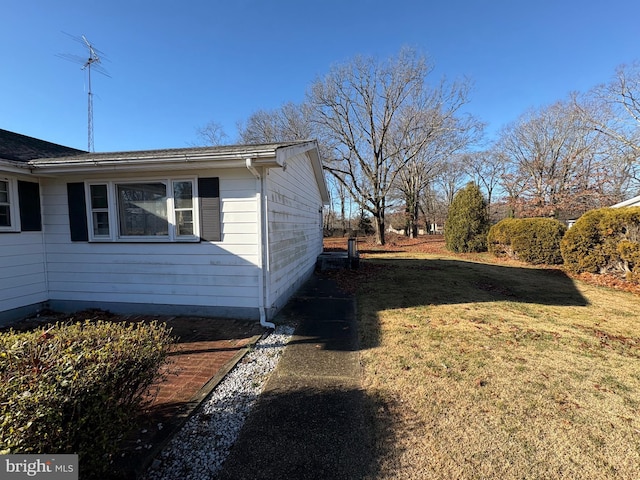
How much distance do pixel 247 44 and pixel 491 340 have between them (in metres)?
13.8

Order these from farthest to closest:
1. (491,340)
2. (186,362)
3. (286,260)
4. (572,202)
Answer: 1. (572,202)
2. (286,260)
3. (491,340)
4. (186,362)

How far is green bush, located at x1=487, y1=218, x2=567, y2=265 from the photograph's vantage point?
1160cm

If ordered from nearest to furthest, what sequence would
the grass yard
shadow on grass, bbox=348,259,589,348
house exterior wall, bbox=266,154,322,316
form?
the grass yard
house exterior wall, bbox=266,154,322,316
shadow on grass, bbox=348,259,589,348

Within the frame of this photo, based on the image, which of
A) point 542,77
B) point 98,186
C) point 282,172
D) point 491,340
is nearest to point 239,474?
point 491,340

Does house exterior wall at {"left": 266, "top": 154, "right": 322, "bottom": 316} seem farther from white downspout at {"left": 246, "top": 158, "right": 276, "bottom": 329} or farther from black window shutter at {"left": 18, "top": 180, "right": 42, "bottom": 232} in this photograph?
black window shutter at {"left": 18, "top": 180, "right": 42, "bottom": 232}

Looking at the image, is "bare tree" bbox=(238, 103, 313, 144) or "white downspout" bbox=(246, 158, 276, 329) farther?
"bare tree" bbox=(238, 103, 313, 144)

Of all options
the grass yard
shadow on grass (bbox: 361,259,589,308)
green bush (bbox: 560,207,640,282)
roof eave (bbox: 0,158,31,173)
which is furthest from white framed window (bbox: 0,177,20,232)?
green bush (bbox: 560,207,640,282)

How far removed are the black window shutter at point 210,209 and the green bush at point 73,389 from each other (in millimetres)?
3099

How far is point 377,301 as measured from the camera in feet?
22.7

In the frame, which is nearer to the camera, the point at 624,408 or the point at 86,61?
the point at 624,408

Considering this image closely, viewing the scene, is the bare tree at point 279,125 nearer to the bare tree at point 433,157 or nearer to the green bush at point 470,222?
the bare tree at point 433,157

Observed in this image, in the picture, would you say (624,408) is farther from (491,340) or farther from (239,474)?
(239,474)

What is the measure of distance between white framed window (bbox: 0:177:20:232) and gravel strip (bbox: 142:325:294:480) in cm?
532

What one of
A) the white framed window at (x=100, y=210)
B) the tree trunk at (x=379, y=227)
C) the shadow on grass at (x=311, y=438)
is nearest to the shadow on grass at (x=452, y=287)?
the shadow on grass at (x=311, y=438)
